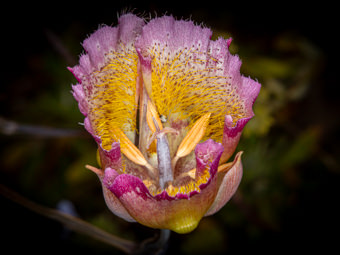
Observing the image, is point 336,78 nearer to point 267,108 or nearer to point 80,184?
point 267,108

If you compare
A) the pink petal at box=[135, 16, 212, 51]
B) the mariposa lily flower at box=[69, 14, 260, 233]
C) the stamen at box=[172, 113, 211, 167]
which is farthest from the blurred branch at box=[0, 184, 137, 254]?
the pink petal at box=[135, 16, 212, 51]

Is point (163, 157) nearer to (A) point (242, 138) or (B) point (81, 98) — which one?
(B) point (81, 98)

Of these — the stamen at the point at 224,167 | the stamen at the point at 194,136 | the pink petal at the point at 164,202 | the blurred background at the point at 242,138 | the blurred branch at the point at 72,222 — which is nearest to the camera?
Result: the pink petal at the point at 164,202

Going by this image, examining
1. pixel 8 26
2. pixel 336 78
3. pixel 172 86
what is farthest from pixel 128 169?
pixel 336 78

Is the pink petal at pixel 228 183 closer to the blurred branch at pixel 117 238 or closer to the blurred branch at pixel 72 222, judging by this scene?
the blurred branch at pixel 117 238

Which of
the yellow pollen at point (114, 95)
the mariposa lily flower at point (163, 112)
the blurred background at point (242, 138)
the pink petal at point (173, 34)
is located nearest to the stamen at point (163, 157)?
the mariposa lily flower at point (163, 112)

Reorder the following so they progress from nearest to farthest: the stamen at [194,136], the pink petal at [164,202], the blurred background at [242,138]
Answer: the pink petal at [164,202], the stamen at [194,136], the blurred background at [242,138]

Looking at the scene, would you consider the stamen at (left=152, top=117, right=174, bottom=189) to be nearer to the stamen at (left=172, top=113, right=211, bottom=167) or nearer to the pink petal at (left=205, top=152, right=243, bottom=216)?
the stamen at (left=172, top=113, right=211, bottom=167)

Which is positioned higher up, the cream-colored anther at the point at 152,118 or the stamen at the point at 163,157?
the cream-colored anther at the point at 152,118
